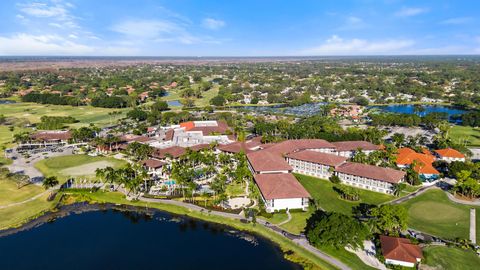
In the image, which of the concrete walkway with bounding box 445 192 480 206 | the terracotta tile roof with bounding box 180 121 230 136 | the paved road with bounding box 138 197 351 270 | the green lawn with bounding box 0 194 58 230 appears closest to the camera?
the paved road with bounding box 138 197 351 270

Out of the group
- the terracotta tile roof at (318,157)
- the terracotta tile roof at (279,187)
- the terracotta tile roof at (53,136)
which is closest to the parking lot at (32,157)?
the terracotta tile roof at (53,136)

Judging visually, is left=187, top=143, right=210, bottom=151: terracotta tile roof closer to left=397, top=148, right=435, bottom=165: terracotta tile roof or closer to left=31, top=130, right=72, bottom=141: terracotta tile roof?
left=31, top=130, right=72, bottom=141: terracotta tile roof

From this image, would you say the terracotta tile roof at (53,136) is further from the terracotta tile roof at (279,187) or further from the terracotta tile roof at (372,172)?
the terracotta tile roof at (372,172)

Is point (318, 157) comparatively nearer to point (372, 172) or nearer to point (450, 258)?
point (372, 172)

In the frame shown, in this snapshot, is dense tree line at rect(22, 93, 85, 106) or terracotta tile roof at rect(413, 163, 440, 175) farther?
dense tree line at rect(22, 93, 85, 106)

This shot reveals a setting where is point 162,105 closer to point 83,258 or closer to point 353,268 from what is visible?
point 83,258

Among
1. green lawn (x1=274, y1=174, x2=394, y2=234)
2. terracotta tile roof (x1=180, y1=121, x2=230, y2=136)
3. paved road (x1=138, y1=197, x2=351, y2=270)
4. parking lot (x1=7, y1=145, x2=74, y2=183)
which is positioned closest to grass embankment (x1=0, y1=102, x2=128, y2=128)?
parking lot (x1=7, y1=145, x2=74, y2=183)
